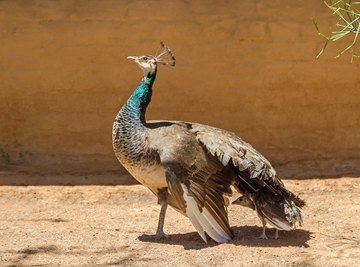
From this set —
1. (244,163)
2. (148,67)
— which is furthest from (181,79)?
(244,163)

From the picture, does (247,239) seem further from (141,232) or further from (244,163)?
(141,232)

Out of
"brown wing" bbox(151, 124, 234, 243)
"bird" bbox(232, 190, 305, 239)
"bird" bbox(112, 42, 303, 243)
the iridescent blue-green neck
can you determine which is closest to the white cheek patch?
the iridescent blue-green neck

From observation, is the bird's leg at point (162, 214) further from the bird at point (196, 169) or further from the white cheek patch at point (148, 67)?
the white cheek patch at point (148, 67)

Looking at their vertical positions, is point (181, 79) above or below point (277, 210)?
above

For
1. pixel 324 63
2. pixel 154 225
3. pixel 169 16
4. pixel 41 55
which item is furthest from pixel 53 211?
pixel 324 63

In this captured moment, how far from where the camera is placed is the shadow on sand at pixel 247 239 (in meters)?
6.70

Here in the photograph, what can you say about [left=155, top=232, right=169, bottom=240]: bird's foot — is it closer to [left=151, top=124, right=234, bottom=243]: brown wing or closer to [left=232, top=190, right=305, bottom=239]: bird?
[left=151, top=124, right=234, bottom=243]: brown wing

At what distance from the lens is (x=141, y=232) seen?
7215mm

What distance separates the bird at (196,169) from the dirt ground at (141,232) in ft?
0.78

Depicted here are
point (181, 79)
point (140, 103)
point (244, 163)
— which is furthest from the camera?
point (181, 79)

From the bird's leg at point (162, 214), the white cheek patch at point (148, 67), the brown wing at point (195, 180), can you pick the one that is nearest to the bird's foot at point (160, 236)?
the bird's leg at point (162, 214)

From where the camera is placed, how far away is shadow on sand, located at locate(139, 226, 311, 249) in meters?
6.70

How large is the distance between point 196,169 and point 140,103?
2.65 feet

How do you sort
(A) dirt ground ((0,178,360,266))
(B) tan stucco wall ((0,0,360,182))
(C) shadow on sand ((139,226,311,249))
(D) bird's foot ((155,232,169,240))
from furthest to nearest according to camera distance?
(B) tan stucco wall ((0,0,360,182)) < (D) bird's foot ((155,232,169,240)) < (C) shadow on sand ((139,226,311,249)) < (A) dirt ground ((0,178,360,266))
